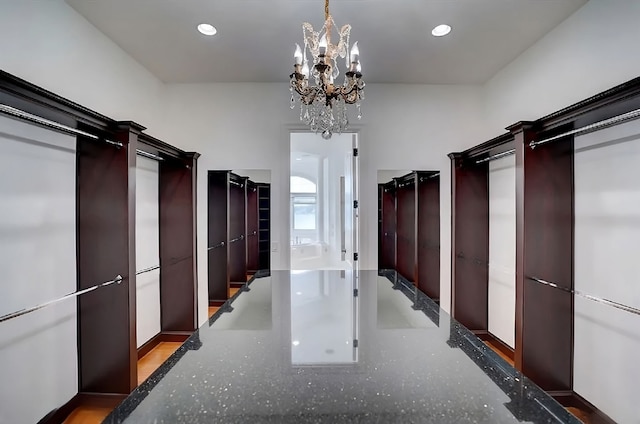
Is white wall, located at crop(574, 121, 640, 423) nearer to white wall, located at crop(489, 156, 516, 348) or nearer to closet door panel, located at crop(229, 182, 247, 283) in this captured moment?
white wall, located at crop(489, 156, 516, 348)

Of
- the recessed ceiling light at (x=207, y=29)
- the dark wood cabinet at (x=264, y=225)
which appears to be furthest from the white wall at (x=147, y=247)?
the recessed ceiling light at (x=207, y=29)

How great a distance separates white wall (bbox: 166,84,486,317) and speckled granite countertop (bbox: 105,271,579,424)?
7.28ft

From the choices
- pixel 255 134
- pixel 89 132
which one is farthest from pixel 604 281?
pixel 89 132

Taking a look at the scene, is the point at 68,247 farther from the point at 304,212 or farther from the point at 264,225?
the point at 304,212

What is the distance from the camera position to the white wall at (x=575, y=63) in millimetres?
1982

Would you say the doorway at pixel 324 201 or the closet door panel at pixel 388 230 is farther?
the doorway at pixel 324 201

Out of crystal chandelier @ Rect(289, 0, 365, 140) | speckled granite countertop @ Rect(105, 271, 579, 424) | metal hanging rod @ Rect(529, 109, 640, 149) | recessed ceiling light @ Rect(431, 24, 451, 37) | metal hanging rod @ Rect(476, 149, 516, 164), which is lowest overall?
speckled granite countertop @ Rect(105, 271, 579, 424)

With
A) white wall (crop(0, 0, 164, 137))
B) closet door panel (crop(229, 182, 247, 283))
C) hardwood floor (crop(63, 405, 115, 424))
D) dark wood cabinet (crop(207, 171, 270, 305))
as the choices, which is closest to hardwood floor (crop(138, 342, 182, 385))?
hardwood floor (crop(63, 405, 115, 424))

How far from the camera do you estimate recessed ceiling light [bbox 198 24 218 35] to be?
249 centimetres

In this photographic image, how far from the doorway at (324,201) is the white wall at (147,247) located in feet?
4.61

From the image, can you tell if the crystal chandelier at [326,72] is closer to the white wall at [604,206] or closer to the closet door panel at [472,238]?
the white wall at [604,206]

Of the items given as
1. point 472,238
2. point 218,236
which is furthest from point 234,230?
point 472,238

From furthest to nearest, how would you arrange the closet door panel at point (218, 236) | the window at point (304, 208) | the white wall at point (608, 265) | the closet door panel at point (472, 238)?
the window at point (304, 208) → the closet door panel at point (218, 236) → the closet door panel at point (472, 238) → the white wall at point (608, 265)

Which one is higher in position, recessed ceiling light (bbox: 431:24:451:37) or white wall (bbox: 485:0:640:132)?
recessed ceiling light (bbox: 431:24:451:37)
